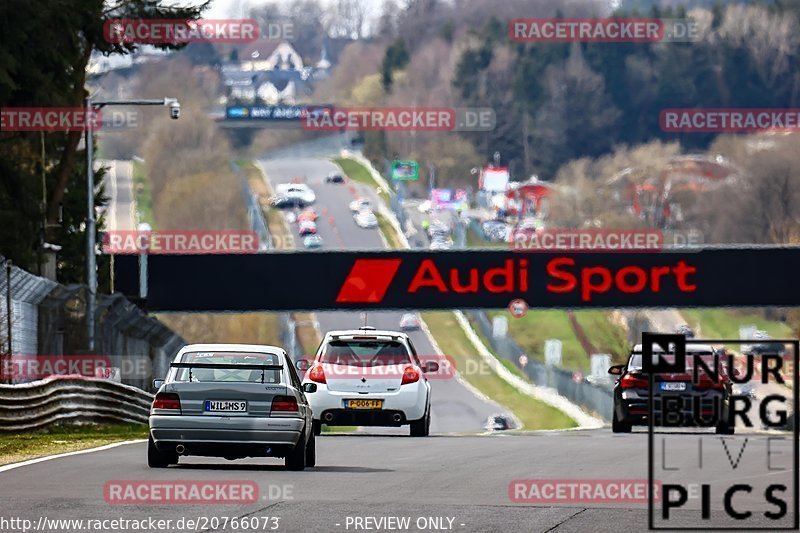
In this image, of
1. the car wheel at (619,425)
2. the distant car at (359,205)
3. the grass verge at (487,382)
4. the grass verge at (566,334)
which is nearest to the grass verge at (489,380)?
the grass verge at (487,382)

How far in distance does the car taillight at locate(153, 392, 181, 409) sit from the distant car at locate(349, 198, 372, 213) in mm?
144509

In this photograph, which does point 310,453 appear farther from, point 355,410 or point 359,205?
point 359,205

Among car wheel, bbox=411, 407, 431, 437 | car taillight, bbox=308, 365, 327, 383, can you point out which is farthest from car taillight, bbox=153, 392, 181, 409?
car wheel, bbox=411, 407, 431, 437

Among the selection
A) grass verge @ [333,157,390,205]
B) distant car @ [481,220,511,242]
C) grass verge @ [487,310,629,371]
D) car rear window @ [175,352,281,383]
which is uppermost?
grass verge @ [333,157,390,205]

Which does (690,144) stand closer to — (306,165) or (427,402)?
(306,165)

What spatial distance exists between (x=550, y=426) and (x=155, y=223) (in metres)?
80.1

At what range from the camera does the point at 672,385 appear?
10820 mm

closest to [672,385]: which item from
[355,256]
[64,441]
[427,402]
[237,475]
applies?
[237,475]

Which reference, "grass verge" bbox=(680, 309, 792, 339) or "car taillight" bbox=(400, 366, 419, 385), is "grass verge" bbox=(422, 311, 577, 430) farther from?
"car taillight" bbox=(400, 366, 419, 385)

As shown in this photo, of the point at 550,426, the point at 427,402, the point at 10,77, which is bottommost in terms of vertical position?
the point at 550,426

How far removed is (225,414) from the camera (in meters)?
16.5

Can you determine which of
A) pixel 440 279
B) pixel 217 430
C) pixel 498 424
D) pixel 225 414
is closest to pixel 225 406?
pixel 225 414

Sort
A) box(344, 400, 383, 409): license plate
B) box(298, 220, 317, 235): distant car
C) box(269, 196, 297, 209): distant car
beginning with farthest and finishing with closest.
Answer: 1. box(269, 196, 297, 209): distant car
2. box(298, 220, 317, 235): distant car
3. box(344, 400, 383, 409): license plate

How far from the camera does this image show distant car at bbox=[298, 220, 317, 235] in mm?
151125
